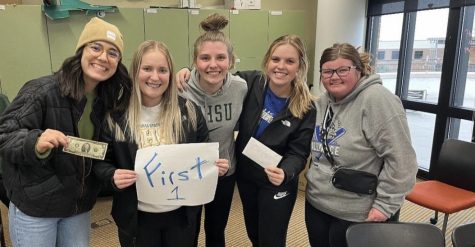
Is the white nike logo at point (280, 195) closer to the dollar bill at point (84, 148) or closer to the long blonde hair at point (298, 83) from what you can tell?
the long blonde hair at point (298, 83)

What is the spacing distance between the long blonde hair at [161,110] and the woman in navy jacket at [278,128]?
42 centimetres

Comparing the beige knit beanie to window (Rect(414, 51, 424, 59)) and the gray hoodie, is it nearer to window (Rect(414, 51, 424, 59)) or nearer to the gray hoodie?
the gray hoodie

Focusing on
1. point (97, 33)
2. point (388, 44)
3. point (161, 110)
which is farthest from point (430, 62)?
point (97, 33)

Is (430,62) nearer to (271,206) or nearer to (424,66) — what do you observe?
(424,66)

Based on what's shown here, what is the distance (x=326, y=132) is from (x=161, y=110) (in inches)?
30.0

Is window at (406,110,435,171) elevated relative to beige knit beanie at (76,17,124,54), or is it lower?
lower

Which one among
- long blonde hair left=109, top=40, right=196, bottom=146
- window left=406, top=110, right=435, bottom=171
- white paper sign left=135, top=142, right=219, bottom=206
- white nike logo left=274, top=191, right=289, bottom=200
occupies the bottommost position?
window left=406, top=110, right=435, bottom=171

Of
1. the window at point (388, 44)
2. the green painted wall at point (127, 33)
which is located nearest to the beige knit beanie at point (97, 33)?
the green painted wall at point (127, 33)

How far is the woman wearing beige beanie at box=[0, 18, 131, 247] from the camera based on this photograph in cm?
119

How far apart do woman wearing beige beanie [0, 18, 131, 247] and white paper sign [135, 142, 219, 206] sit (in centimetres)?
23

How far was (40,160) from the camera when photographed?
1200 millimetres

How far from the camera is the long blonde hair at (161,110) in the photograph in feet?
4.71

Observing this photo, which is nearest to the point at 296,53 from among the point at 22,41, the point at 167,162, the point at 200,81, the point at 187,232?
the point at 200,81

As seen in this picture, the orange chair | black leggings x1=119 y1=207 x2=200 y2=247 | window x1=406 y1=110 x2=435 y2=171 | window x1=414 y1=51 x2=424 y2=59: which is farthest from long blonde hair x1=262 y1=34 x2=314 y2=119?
window x1=414 y1=51 x2=424 y2=59
